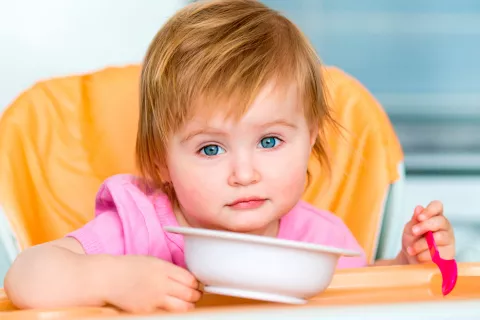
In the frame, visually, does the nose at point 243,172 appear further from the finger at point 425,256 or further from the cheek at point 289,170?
the finger at point 425,256

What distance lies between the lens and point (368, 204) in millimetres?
1341

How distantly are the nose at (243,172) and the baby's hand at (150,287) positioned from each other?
14 cm

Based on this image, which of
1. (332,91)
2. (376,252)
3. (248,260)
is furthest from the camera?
(332,91)

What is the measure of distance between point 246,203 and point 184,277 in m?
0.16

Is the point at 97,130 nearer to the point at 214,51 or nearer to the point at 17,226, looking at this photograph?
the point at 17,226

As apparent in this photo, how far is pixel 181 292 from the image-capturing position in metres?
0.82

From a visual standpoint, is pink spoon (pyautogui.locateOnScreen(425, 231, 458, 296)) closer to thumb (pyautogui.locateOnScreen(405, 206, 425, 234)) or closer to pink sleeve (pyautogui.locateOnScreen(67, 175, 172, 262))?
thumb (pyautogui.locateOnScreen(405, 206, 425, 234))

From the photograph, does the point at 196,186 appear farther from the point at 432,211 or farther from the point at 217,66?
the point at 432,211

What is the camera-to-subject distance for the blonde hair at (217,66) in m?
0.96

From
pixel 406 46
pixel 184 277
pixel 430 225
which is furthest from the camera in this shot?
pixel 406 46

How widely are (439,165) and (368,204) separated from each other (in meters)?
1.12

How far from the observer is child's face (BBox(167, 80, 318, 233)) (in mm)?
941

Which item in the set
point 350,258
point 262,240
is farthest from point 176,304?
point 350,258

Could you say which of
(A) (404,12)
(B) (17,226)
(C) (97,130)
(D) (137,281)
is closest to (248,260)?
(D) (137,281)
